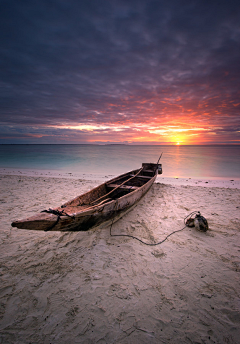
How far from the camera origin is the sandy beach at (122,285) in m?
2.23

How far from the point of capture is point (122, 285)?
114 inches

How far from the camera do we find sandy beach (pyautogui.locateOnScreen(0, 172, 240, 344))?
2227 millimetres

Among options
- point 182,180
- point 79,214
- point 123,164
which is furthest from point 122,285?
point 123,164

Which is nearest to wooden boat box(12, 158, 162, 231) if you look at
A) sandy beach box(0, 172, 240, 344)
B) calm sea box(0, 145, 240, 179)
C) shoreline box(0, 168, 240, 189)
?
sandy beach box(0, 172, 240, 344)

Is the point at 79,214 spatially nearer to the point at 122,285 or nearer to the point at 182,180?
the point at 122,285

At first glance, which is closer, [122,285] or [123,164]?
[122,285]

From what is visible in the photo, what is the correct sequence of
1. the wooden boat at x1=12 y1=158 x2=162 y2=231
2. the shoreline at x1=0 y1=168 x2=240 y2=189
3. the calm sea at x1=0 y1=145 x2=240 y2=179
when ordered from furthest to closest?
the calm sea at x1=0 y1=145 x2=240 y2=179, the shoreline at x1=0 y1=168 x2=240 y2=189, the wooden boat at x1=12 y1=158 x2=162 y2=231

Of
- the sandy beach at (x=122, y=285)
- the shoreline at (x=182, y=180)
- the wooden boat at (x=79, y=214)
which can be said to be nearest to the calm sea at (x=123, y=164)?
the shoreline at (x=182, y=180)

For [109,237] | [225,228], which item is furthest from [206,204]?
[109,237]

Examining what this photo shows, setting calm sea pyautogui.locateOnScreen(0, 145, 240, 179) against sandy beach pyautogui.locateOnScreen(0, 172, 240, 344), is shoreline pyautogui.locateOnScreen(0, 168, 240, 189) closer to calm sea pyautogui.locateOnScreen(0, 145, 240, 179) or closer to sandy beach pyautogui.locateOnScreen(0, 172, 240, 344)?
calm sea pyautogui.locateOnScreen(0, 145, 240, 179)

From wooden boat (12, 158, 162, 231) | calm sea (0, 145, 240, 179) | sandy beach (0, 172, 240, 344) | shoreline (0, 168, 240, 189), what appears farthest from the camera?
calm sea (0, 145, 240, 179)

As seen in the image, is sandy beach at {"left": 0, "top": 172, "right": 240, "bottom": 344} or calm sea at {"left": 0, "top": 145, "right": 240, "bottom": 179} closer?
sandy beach at {"left": 0, "top": 172, "right": 240, "bottom": 344}

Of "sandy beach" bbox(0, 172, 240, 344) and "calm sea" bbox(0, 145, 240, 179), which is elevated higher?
"calm sea" bbox(0, 145, 240, 179)

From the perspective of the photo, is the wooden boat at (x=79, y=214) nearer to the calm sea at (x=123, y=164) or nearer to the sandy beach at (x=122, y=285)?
the sandy beach at (x=122, y=285)
